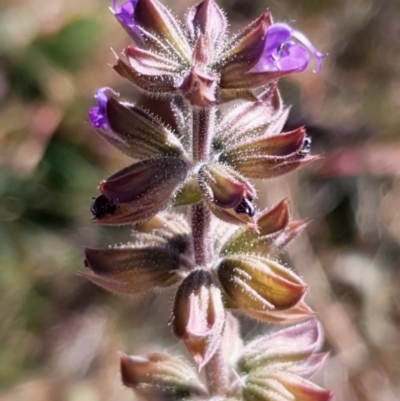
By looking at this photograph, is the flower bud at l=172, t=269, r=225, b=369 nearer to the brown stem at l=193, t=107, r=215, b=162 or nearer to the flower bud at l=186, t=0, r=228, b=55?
the brown stem at l=193, t=107, r=215, b=162

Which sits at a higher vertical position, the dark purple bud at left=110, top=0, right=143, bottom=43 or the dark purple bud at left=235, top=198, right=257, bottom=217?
the dark purple bud at left=110, top=0, right=143, bottom=43

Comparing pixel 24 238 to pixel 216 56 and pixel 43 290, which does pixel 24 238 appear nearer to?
pixel 43 290

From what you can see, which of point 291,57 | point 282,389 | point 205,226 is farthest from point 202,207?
point 282,389

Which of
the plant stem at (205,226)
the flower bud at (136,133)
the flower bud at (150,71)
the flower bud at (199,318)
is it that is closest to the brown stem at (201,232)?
the plant stem at (205,226)

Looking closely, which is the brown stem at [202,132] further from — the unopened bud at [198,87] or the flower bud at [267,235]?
the flower bud at [267,235]

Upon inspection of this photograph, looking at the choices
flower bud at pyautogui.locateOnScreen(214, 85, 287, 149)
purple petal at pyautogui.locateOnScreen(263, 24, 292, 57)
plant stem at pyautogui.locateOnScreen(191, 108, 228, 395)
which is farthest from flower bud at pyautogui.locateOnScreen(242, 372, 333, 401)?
purple petal at pyautogui.locateOnScreen(263, 24, 292, 57)

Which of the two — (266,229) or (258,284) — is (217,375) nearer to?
(258,284)

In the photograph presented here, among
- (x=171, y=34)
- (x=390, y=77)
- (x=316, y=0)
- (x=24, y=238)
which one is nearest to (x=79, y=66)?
(x=24, y=238)
